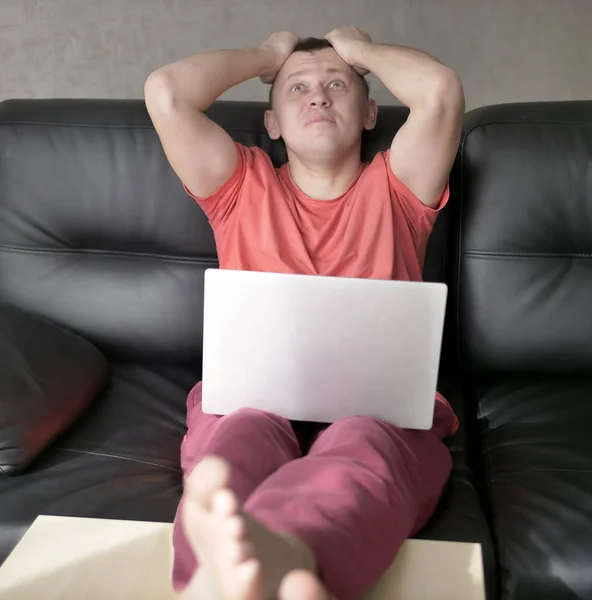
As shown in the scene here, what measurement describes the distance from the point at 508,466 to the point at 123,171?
1008mm

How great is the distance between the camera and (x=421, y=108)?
117cm

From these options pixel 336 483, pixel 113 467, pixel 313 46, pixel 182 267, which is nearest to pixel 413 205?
pixel 313 46

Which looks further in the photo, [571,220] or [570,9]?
[570,9]

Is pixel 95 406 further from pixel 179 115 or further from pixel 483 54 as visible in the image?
pixel 483 54

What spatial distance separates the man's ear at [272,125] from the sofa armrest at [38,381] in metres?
0.61

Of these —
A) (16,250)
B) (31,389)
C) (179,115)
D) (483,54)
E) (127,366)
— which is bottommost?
(127,366)

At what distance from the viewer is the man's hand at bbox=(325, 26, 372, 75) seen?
1.25m

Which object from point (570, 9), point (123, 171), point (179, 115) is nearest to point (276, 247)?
point (179, 115)

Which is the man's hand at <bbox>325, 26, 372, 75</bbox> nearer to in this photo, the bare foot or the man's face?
the man's face

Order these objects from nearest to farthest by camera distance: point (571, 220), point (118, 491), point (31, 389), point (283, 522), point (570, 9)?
point (283, 522) < point (118, 491) < point (31, 389) < point (571, 220) < point (570, 9)

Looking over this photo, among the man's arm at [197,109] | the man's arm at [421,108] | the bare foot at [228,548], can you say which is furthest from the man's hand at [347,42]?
the bare foot at [228,548]

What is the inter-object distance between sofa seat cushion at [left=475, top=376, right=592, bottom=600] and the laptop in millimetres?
210

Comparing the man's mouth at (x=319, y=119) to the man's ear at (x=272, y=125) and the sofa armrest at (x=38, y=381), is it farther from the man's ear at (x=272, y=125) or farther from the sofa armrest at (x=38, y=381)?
the sofa armrest at (x=38, y=381)

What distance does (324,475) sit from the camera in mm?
805
